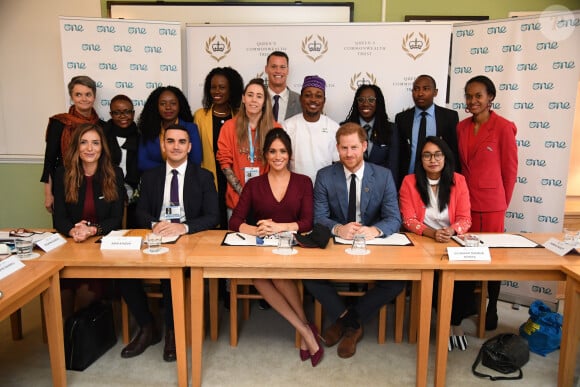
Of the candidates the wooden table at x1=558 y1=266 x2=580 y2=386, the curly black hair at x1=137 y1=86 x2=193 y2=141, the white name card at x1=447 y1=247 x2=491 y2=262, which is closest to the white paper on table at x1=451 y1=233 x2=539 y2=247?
the white name card at x1=447 y1=247 x2=491 y2=262

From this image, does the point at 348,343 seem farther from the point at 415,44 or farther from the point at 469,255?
the point at 415,44

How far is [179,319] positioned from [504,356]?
1.71 m

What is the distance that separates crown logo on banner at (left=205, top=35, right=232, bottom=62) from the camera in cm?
371

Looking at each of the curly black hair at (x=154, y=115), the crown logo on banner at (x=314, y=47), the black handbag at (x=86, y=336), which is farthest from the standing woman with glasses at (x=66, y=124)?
the crown logo on banner at (x=314, y=47)

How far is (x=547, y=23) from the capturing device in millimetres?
3355

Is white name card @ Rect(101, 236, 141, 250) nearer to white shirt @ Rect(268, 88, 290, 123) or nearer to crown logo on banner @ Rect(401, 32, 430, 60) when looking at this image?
white shirt @ Rect(268, 88, 290, 123)

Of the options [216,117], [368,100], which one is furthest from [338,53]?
[216,117]

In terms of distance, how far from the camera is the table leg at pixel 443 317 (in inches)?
82.3

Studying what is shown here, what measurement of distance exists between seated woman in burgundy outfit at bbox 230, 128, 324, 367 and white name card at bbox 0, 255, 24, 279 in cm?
106

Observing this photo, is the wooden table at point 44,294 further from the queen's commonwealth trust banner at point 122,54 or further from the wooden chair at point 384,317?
the queen's commonwealth trust banner at point 122,54

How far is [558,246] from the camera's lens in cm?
225

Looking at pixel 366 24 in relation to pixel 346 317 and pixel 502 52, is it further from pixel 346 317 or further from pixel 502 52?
pixel 346 317

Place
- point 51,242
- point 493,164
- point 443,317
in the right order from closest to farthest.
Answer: point 443,317 → point 51,242 → point 493,164

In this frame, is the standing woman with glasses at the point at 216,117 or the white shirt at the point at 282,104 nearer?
the standing woman with glasses at the point at 216,117
